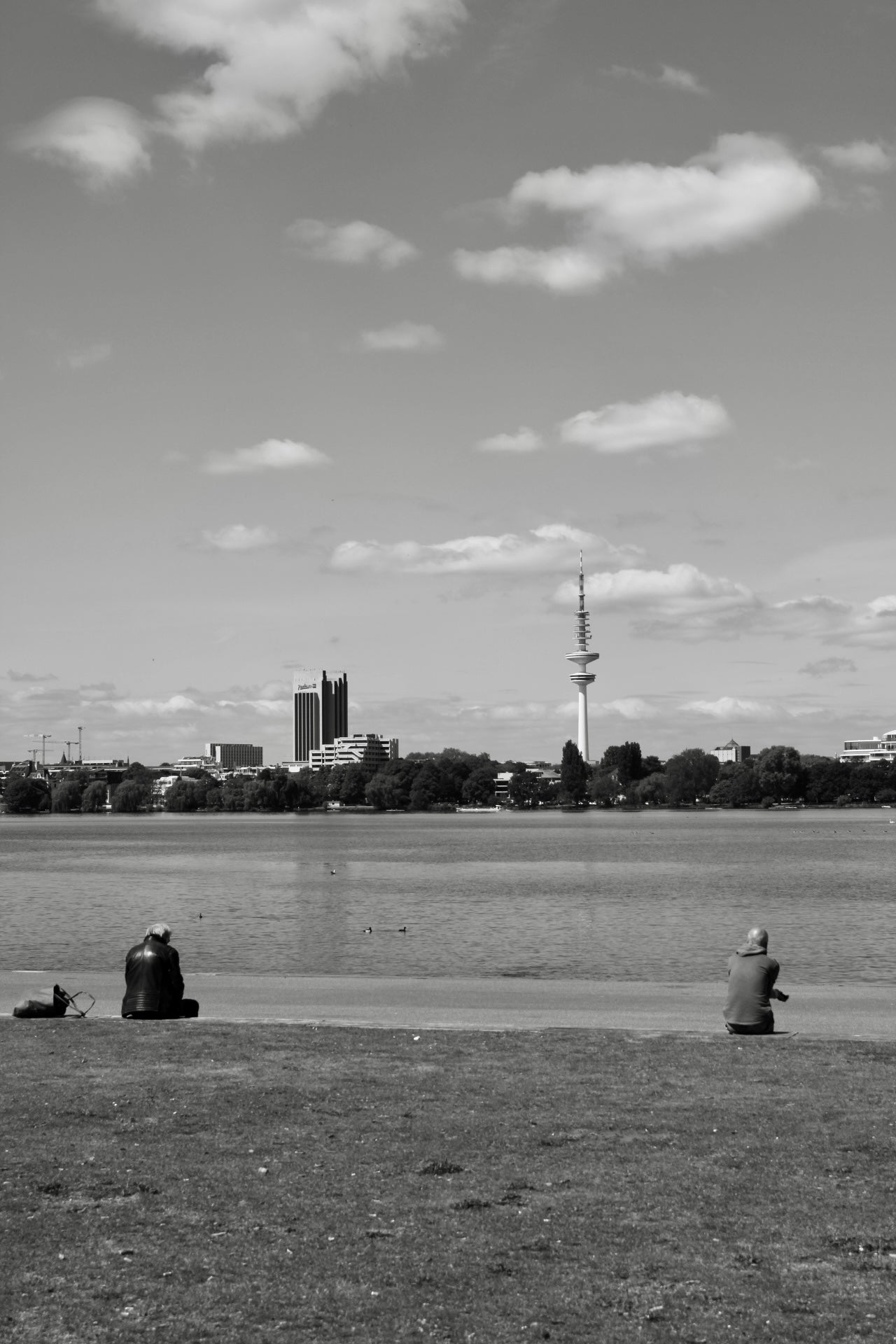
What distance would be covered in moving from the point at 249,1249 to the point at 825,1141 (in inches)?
217

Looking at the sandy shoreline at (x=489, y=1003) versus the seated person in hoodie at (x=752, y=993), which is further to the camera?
the sandy shoreline at (x=489, y=1003)

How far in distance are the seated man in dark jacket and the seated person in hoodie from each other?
8.08 m

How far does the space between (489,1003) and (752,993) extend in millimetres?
5927

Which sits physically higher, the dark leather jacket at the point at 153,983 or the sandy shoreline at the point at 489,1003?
the dark leather jacket at the point at 153,983

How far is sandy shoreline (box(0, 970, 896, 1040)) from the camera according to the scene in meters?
20.3

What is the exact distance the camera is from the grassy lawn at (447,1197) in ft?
26.5

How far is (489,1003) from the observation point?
23469 millimetres

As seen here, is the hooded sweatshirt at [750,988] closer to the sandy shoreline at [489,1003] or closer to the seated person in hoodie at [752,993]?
the seated person in hoodie at [752,993]

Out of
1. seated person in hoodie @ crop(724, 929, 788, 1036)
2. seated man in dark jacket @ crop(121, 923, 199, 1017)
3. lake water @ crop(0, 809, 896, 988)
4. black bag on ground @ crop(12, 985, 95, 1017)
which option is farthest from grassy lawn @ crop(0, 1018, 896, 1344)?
lake water @ crop(0, 809, 896, 988)

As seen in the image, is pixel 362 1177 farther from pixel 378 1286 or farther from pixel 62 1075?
pixel 62 1075

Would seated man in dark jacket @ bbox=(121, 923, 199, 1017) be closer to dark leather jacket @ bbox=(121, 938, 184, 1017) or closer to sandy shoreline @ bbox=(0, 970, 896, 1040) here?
dark leather jacket @ bbox=(121, 938, 184, 1017)

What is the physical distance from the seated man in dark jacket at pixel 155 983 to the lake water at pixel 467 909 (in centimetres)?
1353

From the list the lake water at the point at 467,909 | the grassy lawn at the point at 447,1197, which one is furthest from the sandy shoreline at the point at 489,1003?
the lake water at the point at 467,909

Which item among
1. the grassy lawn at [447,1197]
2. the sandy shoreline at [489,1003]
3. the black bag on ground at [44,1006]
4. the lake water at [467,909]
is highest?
the grassy lawn at [447,1197]
